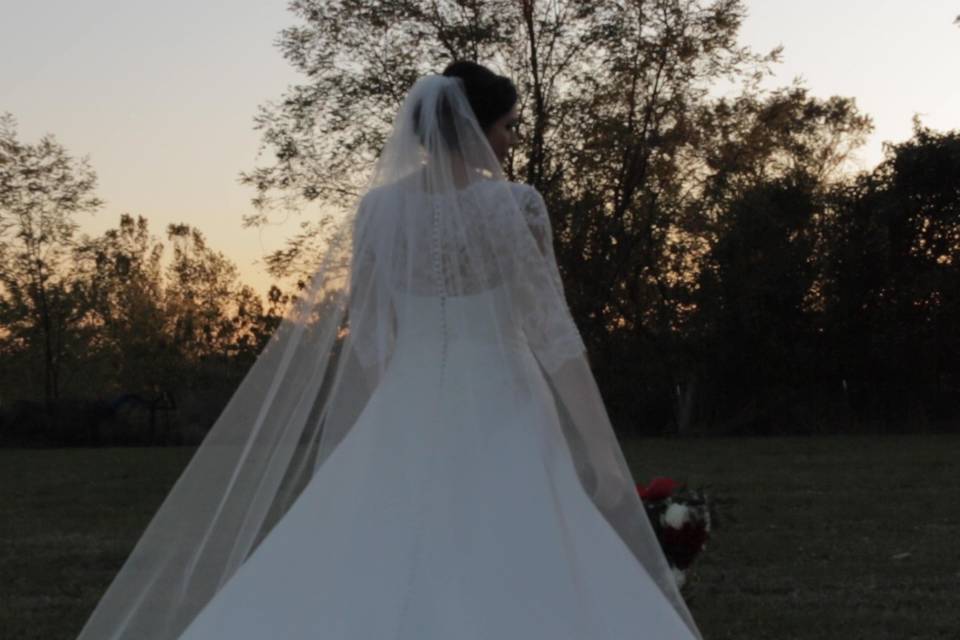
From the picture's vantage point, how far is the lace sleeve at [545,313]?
15.3 ft

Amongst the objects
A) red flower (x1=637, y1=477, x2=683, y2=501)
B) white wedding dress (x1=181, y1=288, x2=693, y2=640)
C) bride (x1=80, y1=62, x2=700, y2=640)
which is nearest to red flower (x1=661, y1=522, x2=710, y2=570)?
red flower (x1=637, y1=477, x2=683, y2=501)

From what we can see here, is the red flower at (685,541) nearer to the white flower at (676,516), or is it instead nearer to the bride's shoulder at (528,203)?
the white flower at (676,516)

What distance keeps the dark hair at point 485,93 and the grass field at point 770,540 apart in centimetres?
172

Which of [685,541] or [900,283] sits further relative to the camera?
[900,283]

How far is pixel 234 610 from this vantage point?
171 inches

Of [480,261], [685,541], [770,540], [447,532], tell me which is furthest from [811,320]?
[447,532]

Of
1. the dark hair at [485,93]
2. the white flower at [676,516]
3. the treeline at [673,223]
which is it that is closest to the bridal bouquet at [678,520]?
the white flower at [676,516]

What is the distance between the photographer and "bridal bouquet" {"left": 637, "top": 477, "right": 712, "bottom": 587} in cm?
612

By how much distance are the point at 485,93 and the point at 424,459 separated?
3.97ft

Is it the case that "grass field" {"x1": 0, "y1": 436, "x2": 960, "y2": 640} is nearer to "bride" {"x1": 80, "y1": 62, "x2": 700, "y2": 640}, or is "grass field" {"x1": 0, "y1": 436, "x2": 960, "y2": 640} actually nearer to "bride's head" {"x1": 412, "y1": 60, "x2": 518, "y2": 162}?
"bride" {"x1": 80, "y1": 62, "x2": 700, "y2": 640}

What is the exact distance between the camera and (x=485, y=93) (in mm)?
4789

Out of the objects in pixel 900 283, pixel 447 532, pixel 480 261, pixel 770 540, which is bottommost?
pixel 770 540

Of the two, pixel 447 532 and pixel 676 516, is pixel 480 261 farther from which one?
pixel 676 516

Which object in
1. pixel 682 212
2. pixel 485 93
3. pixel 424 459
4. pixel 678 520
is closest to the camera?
pixel 424 459
